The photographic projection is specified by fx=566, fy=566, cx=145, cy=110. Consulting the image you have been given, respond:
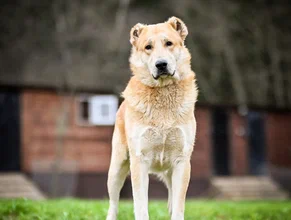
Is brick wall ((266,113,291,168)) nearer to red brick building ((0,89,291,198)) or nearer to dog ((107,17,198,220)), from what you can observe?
red brick building ((0,89,291,198))

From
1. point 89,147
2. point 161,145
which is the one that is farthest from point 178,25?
point 89,147

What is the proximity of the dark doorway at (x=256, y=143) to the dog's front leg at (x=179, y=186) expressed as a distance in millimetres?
18531

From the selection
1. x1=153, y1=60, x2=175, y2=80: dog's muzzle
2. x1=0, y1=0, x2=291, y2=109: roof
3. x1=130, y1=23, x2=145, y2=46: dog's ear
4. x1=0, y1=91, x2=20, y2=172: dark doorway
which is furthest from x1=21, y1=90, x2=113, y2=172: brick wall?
x1=153, y1=60, x2=175, y2=80: dog's muzzle

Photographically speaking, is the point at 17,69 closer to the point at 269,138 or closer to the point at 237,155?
the point at 237,155

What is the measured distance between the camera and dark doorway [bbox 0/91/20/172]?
18.9 metres

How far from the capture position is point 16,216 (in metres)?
7.03

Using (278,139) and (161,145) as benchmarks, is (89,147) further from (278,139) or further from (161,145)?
(161,145)

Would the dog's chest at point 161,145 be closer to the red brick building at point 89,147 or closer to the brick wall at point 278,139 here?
the red brick building at point 89,147

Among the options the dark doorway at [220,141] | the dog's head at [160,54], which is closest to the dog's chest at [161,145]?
the dog's head at [160,54]

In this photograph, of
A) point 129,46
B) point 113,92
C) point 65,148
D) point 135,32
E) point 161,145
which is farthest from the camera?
point 129,46

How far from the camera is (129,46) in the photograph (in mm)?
20828

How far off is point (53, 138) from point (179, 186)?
564 inches

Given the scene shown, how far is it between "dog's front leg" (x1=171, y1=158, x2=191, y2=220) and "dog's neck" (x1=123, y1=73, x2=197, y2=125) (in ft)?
1.70

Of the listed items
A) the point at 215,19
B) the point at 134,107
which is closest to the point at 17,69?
the point at 215,19
